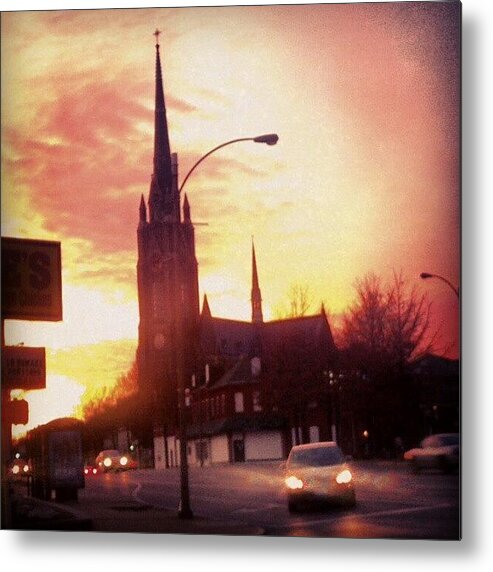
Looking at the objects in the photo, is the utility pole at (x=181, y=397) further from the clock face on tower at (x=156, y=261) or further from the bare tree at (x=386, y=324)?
the bare tree at (x=386, y=324)

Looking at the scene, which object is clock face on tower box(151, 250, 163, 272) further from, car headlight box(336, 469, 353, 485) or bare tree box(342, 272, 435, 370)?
car headlight box(336, 469, 353, 485)

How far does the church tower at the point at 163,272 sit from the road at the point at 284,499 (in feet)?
1.63

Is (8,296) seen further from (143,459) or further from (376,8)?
(376,8)

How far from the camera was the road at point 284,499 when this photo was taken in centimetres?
857

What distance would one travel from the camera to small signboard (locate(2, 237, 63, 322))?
9.16 m

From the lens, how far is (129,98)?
361 inches

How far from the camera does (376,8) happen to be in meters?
8.74

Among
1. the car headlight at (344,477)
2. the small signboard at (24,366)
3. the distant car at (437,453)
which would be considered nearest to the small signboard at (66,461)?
the small signboard at (24,366)

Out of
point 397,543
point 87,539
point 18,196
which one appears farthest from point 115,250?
point 397,543

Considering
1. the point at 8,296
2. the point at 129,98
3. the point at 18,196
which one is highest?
the point at 129,98

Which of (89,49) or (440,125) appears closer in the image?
(440,125)

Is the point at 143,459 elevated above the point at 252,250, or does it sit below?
below

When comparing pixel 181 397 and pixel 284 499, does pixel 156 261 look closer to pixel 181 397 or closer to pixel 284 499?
pixel 181 397

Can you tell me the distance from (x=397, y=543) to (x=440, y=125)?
271 cm
